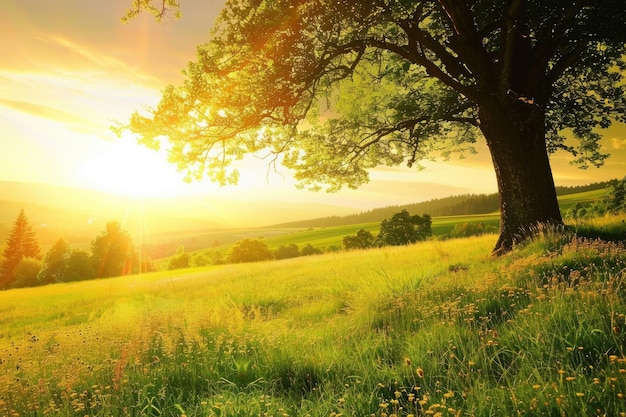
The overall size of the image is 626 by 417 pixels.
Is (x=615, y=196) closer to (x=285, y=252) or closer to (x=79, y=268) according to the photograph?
(x=285, y=252)

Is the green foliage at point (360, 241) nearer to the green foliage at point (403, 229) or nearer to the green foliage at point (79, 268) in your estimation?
the green foliage at point (403, 229)

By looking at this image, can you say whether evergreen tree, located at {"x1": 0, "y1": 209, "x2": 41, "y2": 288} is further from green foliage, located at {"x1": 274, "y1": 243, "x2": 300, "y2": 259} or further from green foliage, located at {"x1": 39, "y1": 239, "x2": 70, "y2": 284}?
green foliage, located at {"x1": 274, "y1": 243, "x2": 300, "y2": 259}

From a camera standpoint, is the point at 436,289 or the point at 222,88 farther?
the point at 222,88

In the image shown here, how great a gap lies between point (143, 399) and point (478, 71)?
11064mm

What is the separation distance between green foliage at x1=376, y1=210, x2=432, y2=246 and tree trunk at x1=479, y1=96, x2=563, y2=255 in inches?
1511

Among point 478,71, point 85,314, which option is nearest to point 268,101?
point 478,71

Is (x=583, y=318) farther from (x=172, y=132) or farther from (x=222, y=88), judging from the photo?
(x=172, y=132)

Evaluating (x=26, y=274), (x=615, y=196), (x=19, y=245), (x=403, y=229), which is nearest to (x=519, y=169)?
(x=615, y=196)

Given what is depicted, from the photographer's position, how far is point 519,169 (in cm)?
1077

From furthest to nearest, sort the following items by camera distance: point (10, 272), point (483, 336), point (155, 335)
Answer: point (10, 272) → point (155, 335) → point (483, 336)

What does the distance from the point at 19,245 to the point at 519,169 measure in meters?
101

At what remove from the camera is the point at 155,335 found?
643 centimetres

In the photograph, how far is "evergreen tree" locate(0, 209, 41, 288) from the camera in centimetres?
8156

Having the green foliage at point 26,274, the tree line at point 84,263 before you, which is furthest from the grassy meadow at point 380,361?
the green foliage at point 26,274
